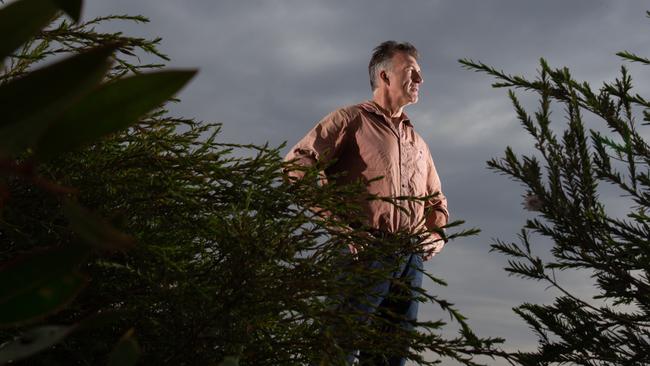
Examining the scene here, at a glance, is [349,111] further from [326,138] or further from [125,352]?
[125,352]

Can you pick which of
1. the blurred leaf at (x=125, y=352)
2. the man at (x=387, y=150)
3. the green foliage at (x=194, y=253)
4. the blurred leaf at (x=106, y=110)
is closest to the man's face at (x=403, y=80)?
the man at (x=387, y=150)

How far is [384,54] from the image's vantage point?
5.45 metres

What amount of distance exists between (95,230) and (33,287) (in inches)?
6.4

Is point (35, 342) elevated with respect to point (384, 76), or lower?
lower

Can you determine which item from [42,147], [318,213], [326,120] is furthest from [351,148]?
[42,147]

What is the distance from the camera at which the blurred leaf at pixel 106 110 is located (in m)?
0.60

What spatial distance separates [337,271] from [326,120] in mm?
2172

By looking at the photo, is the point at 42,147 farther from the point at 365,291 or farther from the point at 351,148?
the point at 351,148

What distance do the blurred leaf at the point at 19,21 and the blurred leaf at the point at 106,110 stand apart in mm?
72

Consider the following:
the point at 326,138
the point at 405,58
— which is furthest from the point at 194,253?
the point at 405,58

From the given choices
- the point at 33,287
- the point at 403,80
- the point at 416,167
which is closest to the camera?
the point at 33,287

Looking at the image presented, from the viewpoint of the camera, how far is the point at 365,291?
2.83 meters

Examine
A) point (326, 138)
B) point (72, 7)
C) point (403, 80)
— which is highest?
point (403, 80)

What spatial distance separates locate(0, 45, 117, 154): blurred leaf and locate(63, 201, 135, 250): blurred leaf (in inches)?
2.7
